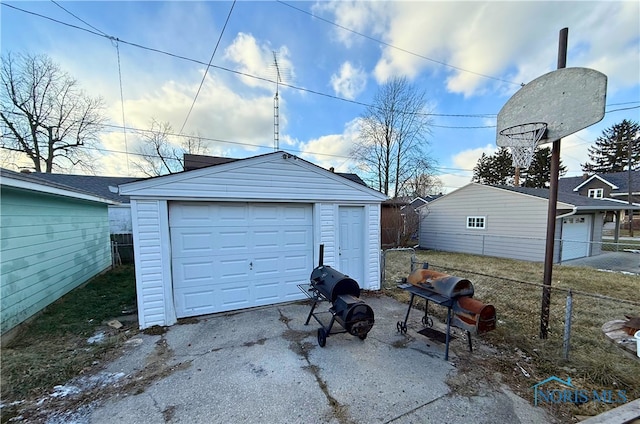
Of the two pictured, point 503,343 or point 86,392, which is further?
point 503,343

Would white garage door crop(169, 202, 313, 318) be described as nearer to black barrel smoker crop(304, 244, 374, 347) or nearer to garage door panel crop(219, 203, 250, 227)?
garage door panel crop(219, 203, 250, 227)

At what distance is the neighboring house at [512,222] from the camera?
1044 cm

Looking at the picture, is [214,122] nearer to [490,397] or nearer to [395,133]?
[395,133]

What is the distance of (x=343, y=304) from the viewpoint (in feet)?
11.3

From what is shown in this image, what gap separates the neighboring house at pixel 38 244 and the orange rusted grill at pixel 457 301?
598 centimetres

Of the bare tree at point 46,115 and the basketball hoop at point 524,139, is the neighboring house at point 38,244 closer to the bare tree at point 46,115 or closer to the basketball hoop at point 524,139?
the basketball hoop at point 524,139

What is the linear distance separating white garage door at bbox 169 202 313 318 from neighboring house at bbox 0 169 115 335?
2.24 m

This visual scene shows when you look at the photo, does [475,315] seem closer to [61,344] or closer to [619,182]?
[61,344]

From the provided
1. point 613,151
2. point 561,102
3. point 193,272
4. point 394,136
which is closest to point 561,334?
point 561,102

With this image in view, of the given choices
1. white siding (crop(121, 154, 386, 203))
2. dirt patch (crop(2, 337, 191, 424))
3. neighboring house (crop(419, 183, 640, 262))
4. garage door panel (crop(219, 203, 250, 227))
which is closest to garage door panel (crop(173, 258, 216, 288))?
garage door panel (crop(219, 203, 250, 227))

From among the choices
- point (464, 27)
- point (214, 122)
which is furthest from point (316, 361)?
point (214, 122)

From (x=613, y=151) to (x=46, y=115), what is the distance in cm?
5775

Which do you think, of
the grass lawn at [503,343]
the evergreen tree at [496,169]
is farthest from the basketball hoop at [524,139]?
the evergreen tree at [496,169]

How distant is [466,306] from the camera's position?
3.10 m
